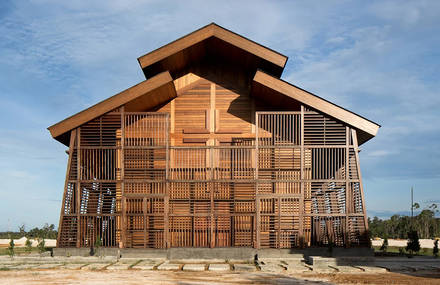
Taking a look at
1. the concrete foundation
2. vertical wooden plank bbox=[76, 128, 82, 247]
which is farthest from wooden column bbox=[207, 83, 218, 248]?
vertical wooden plank bbox=[76, 128, 82, 247]

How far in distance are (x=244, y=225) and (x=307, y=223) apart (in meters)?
2.49

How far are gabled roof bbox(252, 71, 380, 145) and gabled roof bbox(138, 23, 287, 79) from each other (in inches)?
42.0

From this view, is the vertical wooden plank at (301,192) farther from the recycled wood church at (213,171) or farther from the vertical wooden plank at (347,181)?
the vertical wooden plank at (347,181)

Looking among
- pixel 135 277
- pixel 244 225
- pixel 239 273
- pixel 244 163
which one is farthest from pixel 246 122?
pixel 135 277

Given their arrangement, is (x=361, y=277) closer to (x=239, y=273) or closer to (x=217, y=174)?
(x=239, y=273)

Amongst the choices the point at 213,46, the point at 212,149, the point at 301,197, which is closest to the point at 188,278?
the point at 212,149

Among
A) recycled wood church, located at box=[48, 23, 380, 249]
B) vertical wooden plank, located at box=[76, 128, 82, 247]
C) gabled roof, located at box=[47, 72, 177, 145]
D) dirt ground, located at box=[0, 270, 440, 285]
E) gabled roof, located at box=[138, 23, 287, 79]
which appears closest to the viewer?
dirt ground, located at box=[0, 270, 440, 285]

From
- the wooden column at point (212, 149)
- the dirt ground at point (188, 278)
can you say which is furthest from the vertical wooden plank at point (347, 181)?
the wooden column at point (212, 149)

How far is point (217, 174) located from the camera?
1867 centimetres

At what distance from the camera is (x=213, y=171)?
725 inches

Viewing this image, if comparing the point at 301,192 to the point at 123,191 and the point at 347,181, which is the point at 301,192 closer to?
the point at 347,181

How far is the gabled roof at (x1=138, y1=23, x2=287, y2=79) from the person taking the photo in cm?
1841

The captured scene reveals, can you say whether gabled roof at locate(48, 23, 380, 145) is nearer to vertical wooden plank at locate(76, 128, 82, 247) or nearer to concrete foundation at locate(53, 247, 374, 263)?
vertical wooden plank at locate(76, 128, 82, 247)

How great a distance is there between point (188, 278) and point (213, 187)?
223 inches
